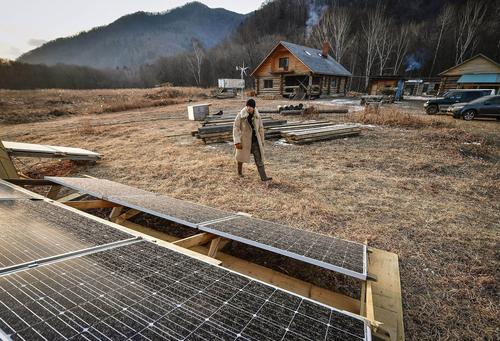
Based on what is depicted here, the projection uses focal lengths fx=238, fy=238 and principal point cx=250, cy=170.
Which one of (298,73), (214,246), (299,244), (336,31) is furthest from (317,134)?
(336,31)

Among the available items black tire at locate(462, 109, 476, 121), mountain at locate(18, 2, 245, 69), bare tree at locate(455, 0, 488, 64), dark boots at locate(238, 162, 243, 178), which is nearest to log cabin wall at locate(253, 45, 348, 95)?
black tire at locate(462, 109, 476, 121)

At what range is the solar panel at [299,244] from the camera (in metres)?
2.26

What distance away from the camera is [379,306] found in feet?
8.27

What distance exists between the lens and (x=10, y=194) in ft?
11.5

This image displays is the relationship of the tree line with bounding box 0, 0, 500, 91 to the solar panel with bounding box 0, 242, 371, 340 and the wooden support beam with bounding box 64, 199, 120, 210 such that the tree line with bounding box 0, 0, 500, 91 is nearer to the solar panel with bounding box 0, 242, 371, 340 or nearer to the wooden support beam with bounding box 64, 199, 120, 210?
the wooden support beam with bounding box 64, 199, 120, 210

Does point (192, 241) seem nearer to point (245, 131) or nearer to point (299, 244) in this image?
point (299, 244)

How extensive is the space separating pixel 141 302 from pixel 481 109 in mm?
22389

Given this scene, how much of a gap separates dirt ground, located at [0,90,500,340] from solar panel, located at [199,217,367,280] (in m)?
1.03

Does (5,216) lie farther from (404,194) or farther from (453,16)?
(453,16)

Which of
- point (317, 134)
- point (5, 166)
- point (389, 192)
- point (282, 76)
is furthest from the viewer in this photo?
point (282, 76)

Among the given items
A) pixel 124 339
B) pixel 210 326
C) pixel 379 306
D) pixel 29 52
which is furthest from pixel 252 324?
pixel 29 52

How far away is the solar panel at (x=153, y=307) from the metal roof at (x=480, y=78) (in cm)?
4447

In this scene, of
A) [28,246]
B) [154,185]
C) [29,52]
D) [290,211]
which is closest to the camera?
[28,246]

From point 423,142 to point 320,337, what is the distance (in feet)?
38.6
